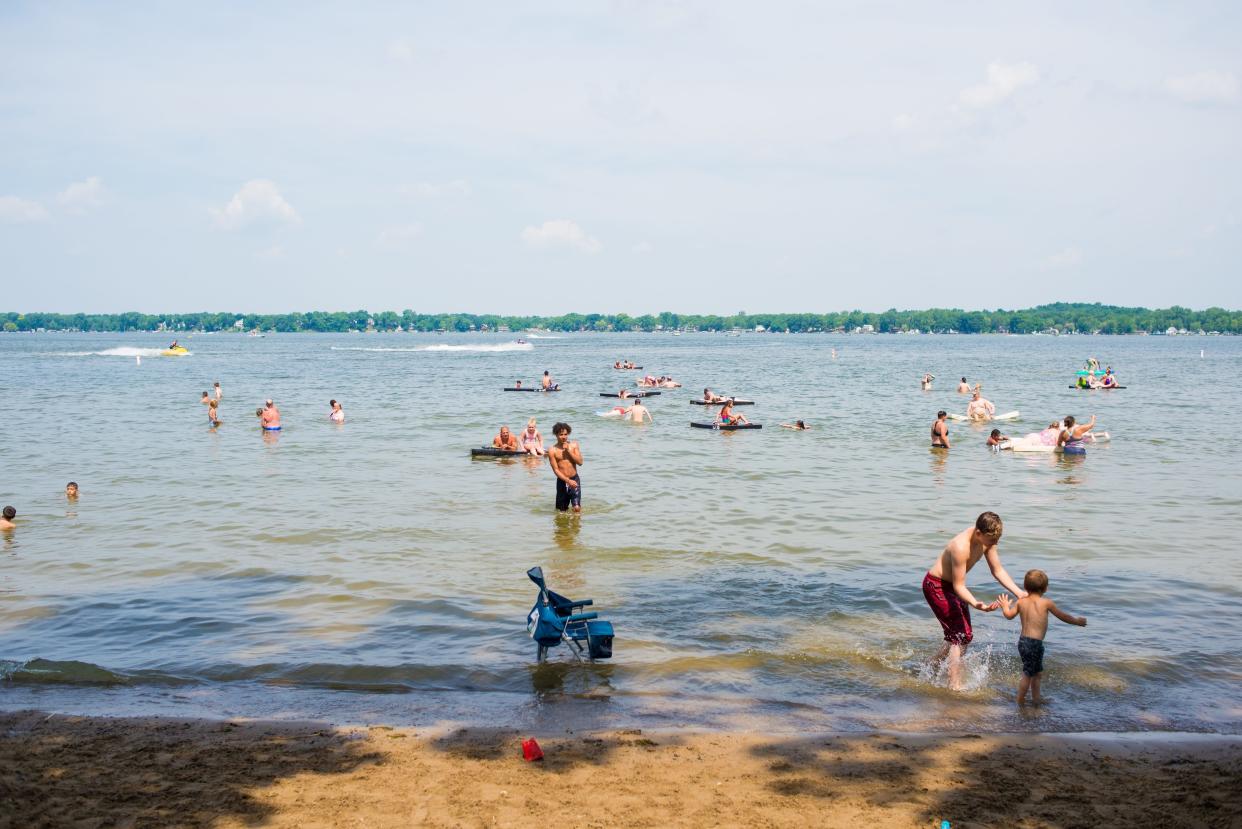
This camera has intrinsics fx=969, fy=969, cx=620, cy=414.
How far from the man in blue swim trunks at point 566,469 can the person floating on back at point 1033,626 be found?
355 inches

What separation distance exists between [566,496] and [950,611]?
9.12m

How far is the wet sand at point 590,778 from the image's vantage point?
631 cm

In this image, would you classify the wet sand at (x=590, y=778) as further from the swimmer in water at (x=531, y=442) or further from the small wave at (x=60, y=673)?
the swimmer in water at (x=531, y=442)

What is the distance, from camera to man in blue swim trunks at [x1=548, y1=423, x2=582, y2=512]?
16.8 meters

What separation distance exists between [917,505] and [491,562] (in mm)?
8987

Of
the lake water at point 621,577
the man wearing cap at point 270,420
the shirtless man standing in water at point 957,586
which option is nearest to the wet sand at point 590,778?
the lake water at point 621,577

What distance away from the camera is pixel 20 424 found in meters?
35.8

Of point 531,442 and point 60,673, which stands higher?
point 531,442

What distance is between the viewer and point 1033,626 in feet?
28.1

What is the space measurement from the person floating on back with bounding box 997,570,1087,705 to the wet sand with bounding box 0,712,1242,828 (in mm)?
882

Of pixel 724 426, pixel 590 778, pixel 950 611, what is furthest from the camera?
pixel 724 426

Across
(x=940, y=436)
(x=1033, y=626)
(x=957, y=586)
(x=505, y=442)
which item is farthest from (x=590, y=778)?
(x=940, y=436)

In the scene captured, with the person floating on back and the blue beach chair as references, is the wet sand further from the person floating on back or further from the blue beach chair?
the blue beach chair

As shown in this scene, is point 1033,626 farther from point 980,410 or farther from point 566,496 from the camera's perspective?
point 980,410
